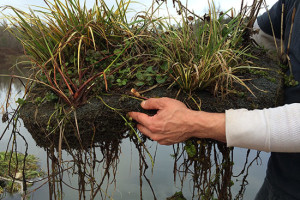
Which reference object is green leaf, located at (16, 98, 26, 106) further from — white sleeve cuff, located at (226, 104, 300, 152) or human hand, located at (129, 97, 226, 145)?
white sleeve cuff, located at (226, 104, 300, 152)

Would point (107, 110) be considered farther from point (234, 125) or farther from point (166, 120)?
point (234, 125)

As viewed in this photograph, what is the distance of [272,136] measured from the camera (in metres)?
0.78

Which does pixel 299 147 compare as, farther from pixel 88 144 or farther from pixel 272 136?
pixel 88 144

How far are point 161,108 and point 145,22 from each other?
0.61 m

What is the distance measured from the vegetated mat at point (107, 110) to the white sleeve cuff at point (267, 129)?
0.52 ft

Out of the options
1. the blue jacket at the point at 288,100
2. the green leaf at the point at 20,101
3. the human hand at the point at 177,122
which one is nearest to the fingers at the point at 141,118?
the human hand at the point at 177,122

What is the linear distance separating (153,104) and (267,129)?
0.39m

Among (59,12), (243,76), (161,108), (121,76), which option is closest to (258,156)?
(243,76)

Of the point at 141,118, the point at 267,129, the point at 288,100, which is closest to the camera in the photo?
the point at 267,129

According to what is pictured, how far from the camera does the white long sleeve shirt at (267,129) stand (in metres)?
0.78

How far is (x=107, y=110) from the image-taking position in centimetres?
94

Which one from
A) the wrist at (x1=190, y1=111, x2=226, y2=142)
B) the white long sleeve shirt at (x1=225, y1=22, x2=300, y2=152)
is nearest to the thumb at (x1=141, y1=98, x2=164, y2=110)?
the wrist at (x1=190, y1=111, x2=226, y2=142)

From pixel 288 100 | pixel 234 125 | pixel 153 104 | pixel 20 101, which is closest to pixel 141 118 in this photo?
pixel 153 104

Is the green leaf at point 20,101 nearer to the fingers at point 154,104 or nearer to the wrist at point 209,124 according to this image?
the fingers at point 154,104
